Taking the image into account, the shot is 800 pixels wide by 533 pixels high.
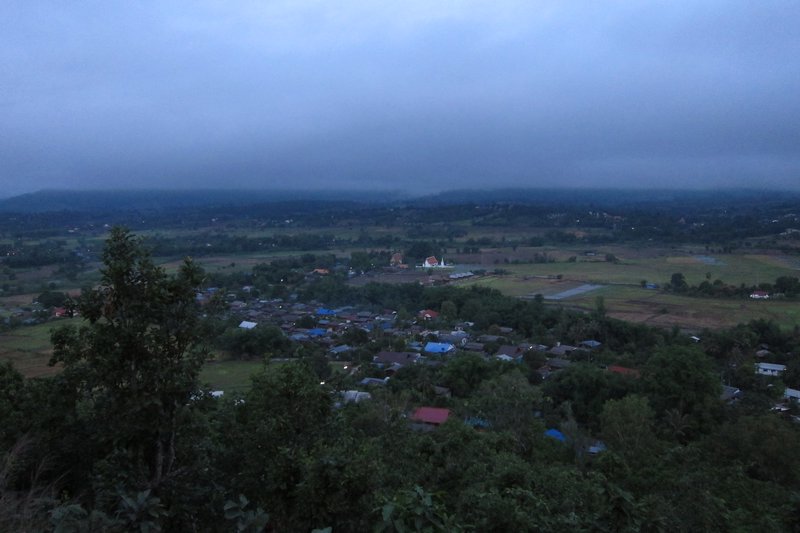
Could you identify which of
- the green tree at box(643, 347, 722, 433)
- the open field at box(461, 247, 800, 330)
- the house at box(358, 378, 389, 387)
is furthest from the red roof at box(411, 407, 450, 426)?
the open field at box(461, 247, 800, 330)

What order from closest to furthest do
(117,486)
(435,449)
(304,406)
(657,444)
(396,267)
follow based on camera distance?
(117,486) < (304,406) < (435,449) < (657,444) < (396,267)

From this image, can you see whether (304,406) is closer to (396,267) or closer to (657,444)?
(657,444)

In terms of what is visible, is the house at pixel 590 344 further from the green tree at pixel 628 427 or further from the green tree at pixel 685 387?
the green tree at pixel 628 427

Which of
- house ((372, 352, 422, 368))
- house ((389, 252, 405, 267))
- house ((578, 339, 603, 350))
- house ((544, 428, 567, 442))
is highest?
house ((389, 252, 405, 267))

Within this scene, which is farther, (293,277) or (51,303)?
(293,277)

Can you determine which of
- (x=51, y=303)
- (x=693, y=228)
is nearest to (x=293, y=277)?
(x=51, y=303)

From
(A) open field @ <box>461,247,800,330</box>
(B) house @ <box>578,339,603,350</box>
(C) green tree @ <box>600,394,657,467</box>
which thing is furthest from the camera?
(A) open field @ <box>461,247,800,330</box>

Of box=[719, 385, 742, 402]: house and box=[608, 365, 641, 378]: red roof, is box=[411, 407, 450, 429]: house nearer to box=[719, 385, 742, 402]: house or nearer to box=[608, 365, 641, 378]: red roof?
box=[608, 365, 641, 378]: red roof
